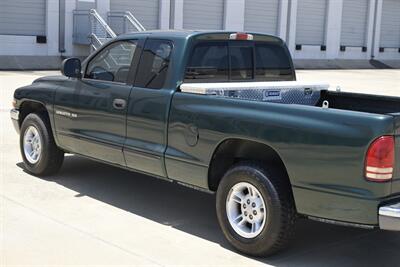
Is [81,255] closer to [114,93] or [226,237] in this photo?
[226,237]

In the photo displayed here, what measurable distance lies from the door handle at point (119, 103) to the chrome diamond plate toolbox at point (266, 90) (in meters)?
0.76

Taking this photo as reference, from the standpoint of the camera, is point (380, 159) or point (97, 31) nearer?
point (380, 159)

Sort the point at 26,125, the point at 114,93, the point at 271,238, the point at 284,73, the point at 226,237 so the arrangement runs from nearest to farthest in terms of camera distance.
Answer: the point at 271,238 < the point at 226,237 < the point at 114,93 < the point at 284,73 < the point at 26,125

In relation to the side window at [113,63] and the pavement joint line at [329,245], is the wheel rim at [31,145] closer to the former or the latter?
the side window at [113,63]

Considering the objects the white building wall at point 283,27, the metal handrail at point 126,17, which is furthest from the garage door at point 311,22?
the metal handrail at point 126,17

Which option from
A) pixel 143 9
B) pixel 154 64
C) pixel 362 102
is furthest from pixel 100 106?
pixel 143 9

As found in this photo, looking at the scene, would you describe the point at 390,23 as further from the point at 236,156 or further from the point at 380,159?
the point at 380,159

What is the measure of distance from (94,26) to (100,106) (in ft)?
68.2

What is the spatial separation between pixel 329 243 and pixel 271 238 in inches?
36.1

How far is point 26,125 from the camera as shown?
7543 millimetres

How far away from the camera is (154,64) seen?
19.7 ft

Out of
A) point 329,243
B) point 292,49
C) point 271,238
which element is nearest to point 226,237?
point 271,238

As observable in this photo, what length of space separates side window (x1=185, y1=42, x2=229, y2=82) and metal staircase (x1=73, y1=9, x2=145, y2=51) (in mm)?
19898

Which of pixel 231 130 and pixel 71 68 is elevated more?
pixel 71 68
